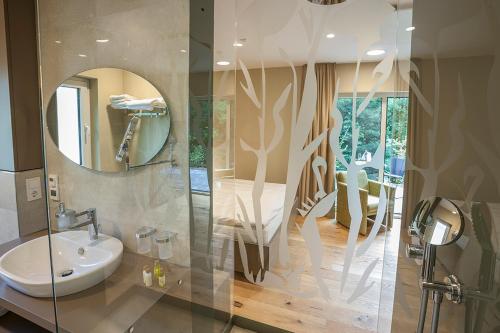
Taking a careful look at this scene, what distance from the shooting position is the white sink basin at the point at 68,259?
121 centimetres

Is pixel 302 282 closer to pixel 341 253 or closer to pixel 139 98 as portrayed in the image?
pixel 341 253

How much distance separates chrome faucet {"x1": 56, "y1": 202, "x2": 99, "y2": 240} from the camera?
1479 millimetres

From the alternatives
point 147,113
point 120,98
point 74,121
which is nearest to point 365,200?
point 147,113

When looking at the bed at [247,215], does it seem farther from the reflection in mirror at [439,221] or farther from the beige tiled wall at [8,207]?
the beige tiled wall at [8,207]

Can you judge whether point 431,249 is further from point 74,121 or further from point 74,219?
point 74,121

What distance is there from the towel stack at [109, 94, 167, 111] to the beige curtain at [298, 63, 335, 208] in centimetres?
76

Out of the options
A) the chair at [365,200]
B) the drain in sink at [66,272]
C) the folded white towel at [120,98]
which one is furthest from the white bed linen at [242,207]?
the drain in sink at [66,272]

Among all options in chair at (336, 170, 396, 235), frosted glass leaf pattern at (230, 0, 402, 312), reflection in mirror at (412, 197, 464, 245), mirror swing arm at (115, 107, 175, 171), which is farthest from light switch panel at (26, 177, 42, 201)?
reflection in mirror at (412, 197, 464, 245)

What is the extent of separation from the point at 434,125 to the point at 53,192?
6.83 ft

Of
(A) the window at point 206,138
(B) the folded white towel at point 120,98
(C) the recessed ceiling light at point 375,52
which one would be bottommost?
(A) the window at point 206,138

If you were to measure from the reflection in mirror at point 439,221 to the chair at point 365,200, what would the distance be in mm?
107

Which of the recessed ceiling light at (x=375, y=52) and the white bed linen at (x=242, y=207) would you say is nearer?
the recessed ceiling light at (x=375, y=52)

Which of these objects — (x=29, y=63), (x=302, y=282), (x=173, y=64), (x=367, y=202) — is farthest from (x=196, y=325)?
(x=29, y=63)

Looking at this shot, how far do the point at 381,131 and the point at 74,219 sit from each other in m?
1.67
